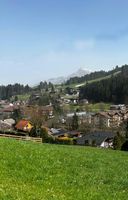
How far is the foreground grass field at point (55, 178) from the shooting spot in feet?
51.8

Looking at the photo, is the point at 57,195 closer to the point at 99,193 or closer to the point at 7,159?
the point at 99,193

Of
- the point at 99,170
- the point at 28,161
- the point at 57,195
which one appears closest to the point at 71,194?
the point at 57,195

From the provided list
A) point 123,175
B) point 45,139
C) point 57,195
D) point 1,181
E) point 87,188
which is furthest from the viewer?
point 45,139

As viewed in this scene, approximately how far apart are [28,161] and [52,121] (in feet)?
548

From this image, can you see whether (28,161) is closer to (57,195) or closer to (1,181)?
(1,181)

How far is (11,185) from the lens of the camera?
53.4ft

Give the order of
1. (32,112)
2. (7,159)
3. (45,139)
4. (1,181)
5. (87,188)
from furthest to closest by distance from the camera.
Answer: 1. (32,112)
2. (45,139)
3. (7,159)
4. (87,188)
5. (1,181)

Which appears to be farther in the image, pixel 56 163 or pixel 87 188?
pixel 56 163

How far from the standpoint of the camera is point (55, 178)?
20.1m

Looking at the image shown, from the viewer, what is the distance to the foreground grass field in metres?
15.8

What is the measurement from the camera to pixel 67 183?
19469 millimetres

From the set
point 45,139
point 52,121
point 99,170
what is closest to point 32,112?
point 52,121

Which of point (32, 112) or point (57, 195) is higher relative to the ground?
point (32, 112)

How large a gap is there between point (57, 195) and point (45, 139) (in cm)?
7890
